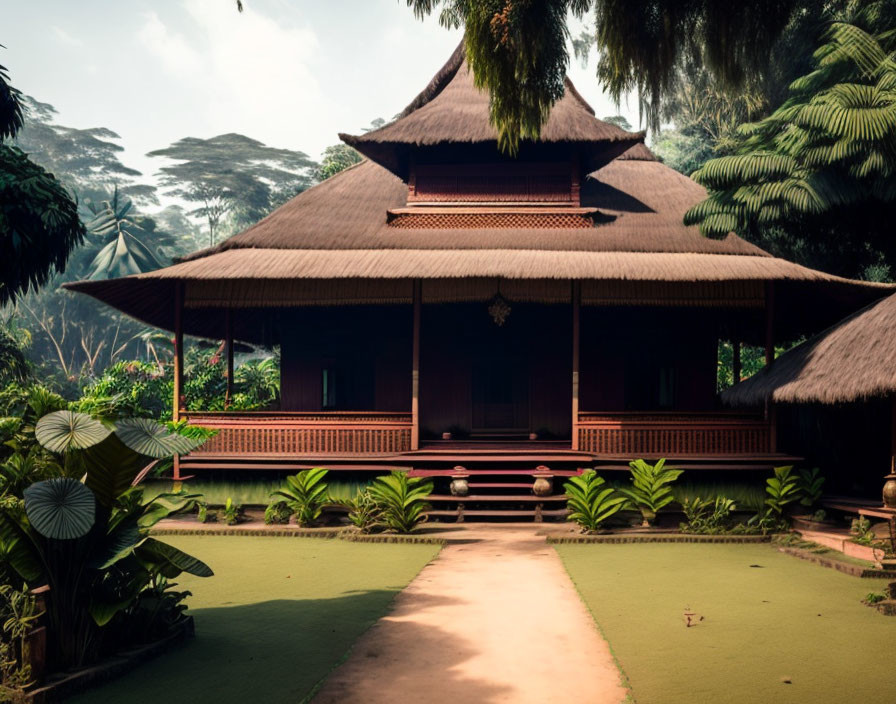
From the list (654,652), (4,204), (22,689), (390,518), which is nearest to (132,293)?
(4,204)

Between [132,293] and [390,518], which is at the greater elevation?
[132,293]

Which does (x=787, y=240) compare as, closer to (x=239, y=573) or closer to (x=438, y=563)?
(x=438, y=563)

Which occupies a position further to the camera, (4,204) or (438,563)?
(4,204)

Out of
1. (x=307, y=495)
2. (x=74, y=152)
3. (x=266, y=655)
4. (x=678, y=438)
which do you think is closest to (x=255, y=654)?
(x=266, y=655)

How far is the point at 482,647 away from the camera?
6012 millimetres

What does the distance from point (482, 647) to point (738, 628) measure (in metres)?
Answer: 2.18

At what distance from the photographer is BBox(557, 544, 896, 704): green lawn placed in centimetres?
505

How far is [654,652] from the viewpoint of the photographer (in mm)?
5812

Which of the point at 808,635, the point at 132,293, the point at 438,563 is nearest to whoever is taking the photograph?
the point at 808,635

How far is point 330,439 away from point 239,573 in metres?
4.52

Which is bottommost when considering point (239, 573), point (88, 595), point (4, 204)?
point (239, 573)

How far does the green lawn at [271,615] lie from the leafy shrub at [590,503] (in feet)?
7.81

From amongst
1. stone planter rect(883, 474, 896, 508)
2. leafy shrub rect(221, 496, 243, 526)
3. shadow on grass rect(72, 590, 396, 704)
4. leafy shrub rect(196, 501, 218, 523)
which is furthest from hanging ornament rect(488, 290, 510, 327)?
shadow on grass rect(72, 590, 396, 704)

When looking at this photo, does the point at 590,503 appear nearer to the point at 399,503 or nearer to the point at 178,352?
the point at 399,503
